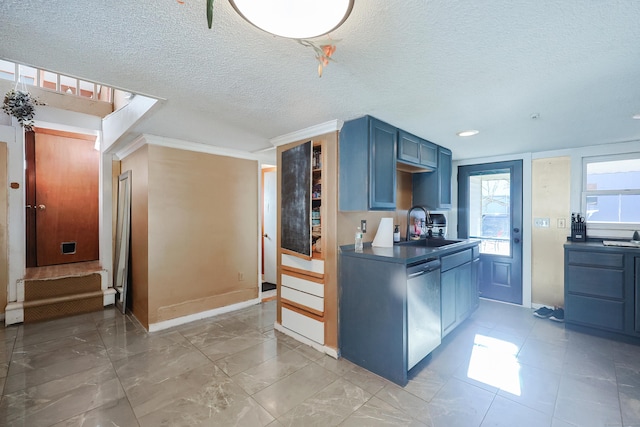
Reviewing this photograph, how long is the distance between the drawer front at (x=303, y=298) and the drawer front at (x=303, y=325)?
131 mm

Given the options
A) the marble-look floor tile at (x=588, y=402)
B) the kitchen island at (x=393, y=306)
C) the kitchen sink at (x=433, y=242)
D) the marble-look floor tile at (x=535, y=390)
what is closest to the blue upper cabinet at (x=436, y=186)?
the kitchen sink at (x=433, y=242)

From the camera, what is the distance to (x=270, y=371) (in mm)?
2350

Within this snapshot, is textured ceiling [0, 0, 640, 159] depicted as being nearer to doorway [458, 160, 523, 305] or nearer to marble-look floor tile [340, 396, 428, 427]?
doorway [458, 160, 523, 305]

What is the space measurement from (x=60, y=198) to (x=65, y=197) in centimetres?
6

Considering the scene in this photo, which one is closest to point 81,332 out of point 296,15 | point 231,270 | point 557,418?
point 231,270

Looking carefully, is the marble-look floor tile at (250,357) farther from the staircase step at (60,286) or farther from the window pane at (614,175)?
the window pane at (614,175)

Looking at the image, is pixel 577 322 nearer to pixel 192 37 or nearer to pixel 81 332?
pixel 192 37

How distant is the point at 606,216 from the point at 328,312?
373 centimetres

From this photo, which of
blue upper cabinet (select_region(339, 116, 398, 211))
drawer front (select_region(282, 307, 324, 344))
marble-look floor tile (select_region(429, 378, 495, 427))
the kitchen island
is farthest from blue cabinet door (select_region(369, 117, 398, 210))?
marble-look floor tile (select_region(429, 378, 495, 427))

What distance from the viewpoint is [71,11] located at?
117cm

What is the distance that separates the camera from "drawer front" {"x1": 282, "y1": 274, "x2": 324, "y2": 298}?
272cm

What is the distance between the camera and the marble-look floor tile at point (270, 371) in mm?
2168

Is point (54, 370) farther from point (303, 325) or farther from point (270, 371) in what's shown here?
point (303, 325)

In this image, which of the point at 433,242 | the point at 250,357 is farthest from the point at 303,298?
the point at 433,242
